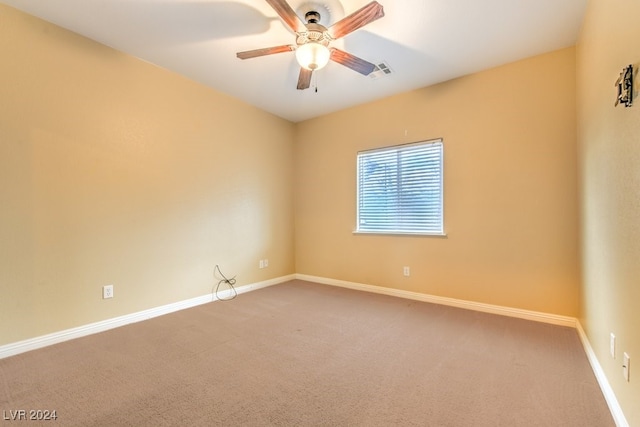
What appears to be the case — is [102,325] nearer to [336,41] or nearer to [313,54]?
[313,54]

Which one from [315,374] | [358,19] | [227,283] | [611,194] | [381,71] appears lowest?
[315,374]

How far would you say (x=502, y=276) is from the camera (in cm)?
299

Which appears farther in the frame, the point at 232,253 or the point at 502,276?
the point at 232,253

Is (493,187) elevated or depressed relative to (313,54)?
depressed

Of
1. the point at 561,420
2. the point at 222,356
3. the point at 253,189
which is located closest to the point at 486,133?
the point at 561,420

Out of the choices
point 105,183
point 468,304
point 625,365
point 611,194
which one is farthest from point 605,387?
point 105,183

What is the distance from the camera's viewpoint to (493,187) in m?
3.04

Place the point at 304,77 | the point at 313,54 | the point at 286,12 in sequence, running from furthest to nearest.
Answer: the point at 304,77 < the point at 313,54 < the point at 286,12

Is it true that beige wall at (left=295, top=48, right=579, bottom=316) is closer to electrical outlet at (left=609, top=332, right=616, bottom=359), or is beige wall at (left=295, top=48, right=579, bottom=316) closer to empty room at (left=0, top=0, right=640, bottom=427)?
empty room at (left=0, top=0, right=640, bottom=427)

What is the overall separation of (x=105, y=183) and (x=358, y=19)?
2.66 meters

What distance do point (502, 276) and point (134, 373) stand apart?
134 inches

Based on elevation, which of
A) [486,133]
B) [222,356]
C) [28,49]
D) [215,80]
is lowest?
[222,356]

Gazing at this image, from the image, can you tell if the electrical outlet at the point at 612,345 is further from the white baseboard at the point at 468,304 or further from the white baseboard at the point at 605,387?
the white baseboard at the point at 468,304

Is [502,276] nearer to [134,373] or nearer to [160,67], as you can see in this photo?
[134,373]
